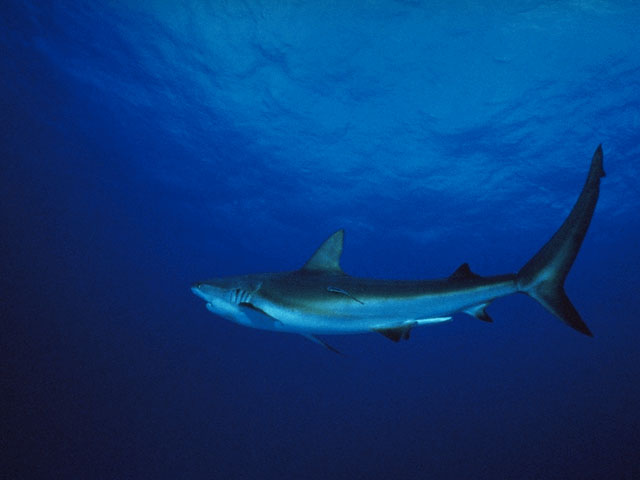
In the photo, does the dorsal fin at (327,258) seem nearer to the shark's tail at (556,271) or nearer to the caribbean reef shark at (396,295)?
the caribbean reef shark at (396,295)

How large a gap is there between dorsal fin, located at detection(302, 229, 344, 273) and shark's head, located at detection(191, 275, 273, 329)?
78 cm

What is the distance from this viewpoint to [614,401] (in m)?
25.5

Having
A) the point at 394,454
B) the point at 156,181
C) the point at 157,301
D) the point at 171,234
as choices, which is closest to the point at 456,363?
the point at 394,454

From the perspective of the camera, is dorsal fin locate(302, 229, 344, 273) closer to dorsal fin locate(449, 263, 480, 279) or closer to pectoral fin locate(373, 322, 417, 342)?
pectoral fin locate(373, 322, 417, 342)

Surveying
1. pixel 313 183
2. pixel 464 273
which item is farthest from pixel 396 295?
pixel 313 183

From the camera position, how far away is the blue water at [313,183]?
467 inches

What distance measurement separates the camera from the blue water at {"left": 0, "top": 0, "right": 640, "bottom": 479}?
11867mm

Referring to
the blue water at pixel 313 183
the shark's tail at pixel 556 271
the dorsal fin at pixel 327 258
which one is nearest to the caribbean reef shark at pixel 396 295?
the shark's tail at pixel 556 271

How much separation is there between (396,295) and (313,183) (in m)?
19.1

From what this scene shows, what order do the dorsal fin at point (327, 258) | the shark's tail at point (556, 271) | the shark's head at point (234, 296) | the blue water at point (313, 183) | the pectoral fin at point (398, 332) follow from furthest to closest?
1. the blue water at point (313, 183)
2. the dorsal fin at point (327, 258)
3. the shark's head at point (234, 296)
4. the pectoral fin at point (398, 332)
5. the shark's tail at point (556, 271)

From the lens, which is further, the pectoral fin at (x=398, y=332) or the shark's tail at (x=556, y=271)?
the pectoral fin at (x=398, y=332)

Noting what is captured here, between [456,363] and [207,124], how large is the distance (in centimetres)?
5699

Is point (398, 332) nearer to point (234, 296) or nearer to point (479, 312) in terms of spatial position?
point (479, 312)

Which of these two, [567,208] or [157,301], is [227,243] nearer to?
[567,208]
